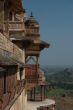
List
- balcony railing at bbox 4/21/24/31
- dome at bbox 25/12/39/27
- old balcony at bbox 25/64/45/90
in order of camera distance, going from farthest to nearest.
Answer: dome at bbox 25/12/39/27 < old balcony at bbox 25/64/45/90 < balcony railing at bbox 4/21/24/31

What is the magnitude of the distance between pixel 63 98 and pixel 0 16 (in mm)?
74685

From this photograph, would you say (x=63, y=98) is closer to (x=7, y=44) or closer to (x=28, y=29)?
(x=28, y=29)

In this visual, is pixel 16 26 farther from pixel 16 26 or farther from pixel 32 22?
pixel 32 22

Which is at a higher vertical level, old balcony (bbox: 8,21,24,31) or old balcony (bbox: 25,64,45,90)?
old balcony (bbox: 8,21,24,31)

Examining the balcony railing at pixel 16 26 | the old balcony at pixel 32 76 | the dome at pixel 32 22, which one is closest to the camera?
the balcony railing at pixel 16 26

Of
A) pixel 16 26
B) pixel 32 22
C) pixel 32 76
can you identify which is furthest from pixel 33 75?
pixel 32 22

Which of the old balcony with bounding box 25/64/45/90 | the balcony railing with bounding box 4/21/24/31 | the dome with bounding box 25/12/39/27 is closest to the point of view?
the balcony railing with bounding box 4/21/24/31

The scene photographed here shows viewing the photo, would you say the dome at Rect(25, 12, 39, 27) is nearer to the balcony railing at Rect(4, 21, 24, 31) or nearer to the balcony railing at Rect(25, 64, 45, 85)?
the balcony railing at Rect(4, 21, 24, 31)

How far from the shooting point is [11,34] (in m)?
20.7

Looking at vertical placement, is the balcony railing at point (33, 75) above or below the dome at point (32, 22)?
below

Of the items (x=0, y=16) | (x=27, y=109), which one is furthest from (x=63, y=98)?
(x=0, y=16)

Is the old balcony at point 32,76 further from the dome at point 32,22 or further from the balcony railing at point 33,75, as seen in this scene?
the dome at point 32,22

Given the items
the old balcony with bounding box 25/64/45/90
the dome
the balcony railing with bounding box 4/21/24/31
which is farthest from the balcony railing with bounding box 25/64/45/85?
the dome

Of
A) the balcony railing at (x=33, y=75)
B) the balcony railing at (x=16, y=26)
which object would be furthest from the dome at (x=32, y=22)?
the balcony railing at (x=33, y=75)
